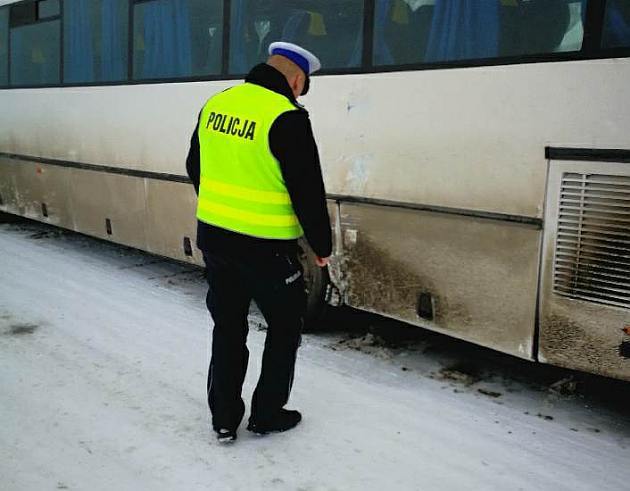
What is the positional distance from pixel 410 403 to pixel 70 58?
5.31 m

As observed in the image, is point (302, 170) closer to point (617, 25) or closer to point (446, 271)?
point (446, 271)

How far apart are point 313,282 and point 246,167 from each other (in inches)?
74.2

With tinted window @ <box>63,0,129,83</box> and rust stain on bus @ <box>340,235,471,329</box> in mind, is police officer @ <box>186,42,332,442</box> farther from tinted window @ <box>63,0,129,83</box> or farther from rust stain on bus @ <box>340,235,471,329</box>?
tinted window @ <box>63,0,129,83</box>

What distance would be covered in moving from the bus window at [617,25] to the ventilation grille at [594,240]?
2.02 ft

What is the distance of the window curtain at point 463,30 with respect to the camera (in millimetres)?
3701

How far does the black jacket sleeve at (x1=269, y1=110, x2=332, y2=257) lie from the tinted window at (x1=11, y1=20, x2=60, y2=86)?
17.4 ft

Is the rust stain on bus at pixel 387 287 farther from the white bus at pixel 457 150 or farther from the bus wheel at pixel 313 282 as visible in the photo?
the bus wheel at pixel 313 282

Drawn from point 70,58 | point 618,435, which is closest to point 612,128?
point 618,435

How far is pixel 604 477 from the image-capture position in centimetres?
311

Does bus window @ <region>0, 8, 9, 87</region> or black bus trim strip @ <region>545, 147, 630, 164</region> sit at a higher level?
bus window @ <region>0, 8, 9, 87</region>

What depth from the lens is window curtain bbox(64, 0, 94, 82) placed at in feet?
22.7

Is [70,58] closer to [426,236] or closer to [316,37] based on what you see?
[316,37]

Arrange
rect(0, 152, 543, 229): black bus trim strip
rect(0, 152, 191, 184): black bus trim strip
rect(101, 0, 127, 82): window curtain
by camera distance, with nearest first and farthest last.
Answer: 1. rect(0, 152, 543, 229): black bus trim strip
2. rect(0, 152, 191, 184): black bus trim strip
3. rect(101, 0, 127, 82): window curtain

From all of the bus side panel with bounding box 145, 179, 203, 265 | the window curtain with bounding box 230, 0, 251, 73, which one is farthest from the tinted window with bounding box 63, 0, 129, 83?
the window curtain with bounding box 230, 0, 251, 73
